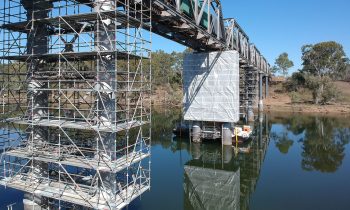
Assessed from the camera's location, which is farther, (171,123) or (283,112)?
(283,112)

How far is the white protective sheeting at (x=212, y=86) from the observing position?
2862 cm

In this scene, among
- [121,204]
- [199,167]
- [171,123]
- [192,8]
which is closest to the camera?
[121,204]

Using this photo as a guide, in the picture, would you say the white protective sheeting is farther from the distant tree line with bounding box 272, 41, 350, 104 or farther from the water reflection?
the distant tree line with bounding box 272, 41, 350, 104

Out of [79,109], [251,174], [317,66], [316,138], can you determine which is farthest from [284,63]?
[79,109]

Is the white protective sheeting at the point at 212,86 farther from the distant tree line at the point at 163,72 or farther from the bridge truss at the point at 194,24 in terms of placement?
the distant tree line at the point at 163,72

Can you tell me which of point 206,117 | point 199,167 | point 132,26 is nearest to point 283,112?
point 206,117

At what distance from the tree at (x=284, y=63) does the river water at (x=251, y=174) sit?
81.5 metres

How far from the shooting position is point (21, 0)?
1330 centimetres

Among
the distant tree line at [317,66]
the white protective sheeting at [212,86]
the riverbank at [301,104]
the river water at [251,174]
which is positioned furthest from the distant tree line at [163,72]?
the white protective sheeting at [212,86]

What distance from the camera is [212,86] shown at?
1169 inches

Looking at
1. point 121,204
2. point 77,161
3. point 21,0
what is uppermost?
point 21,0

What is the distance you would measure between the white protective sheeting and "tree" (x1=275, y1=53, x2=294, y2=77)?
92.2 metres

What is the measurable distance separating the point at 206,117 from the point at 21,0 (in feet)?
65.6

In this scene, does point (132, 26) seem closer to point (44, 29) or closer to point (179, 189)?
point (44, 29)
